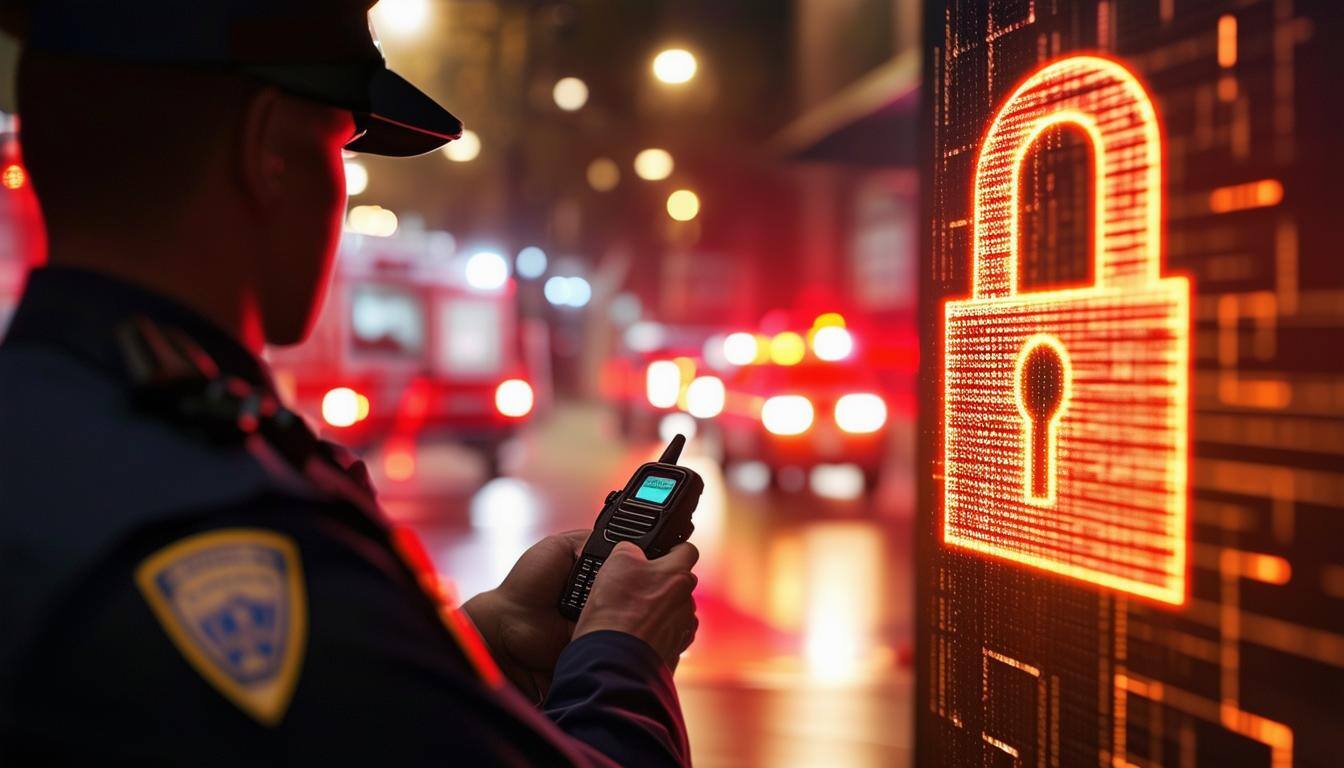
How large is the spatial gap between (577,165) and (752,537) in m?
19.0

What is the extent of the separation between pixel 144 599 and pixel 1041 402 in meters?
1.13

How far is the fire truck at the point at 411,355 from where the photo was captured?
861cm

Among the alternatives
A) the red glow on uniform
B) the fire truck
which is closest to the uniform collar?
the fire truck

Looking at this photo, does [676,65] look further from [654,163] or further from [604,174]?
[604,174]

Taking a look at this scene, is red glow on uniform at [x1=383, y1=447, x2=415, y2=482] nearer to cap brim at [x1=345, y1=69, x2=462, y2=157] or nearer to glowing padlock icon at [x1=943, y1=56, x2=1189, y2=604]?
cap brim at [x1=345, y1=69, x2=462, y2=157]

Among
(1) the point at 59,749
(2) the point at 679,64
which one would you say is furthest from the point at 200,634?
(2) the point at 679,64

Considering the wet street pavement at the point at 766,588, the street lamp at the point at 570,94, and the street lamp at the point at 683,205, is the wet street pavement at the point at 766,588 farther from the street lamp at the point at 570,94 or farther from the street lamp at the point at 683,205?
the street lamp at the point at 683,205

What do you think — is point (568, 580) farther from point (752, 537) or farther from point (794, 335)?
point (794, 335)

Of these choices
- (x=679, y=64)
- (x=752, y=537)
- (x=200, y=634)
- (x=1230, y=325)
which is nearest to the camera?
(x=200, y=634)

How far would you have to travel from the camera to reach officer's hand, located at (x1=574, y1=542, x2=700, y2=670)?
1400 millimetres

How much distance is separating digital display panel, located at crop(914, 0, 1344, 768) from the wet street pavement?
2.08m

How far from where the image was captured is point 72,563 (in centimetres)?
84

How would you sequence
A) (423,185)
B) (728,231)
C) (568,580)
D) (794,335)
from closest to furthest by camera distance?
(568,580), (794,335), (728,231), (423,185)

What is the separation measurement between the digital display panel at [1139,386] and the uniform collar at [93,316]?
41.3 inches
